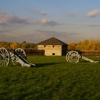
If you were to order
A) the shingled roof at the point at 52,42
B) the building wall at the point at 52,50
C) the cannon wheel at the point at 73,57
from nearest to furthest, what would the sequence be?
the cannon wheel at the point at 73,57
the building wall at the point at 52,50
the shingled roof at the point at 52,42

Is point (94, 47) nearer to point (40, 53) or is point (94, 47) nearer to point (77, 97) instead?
point (40, 53)

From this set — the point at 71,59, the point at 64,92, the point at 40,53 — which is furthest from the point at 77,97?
the point at 40,53

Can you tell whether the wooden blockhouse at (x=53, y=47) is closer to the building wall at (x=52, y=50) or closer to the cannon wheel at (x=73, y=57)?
the building wall at (x=52, y=50)

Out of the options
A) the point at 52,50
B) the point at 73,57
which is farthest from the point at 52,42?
the point at 73,57

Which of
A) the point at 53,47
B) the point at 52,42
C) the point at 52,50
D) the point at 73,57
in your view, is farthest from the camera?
the point at 52,42

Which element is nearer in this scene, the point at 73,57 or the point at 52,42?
the point at 73,57

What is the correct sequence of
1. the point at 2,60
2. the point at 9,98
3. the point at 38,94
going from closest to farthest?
1. the point at 9,98
2. the point at 38,94
3. the point at 2,60

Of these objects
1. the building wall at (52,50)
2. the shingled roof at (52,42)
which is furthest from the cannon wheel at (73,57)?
the shingled roof at (52,42)

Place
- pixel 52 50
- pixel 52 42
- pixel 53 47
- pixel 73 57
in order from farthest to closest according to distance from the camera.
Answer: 1. pixel 52 42
2. pixel 53 47
3. pixel 52 50
4. pixel 73 57

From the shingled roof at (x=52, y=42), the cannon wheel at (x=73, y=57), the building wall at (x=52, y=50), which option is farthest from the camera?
the shingled roof at (x=52, y=42)

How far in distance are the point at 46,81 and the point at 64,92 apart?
5.93 ft

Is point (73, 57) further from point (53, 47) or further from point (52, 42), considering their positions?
point (52, 42)

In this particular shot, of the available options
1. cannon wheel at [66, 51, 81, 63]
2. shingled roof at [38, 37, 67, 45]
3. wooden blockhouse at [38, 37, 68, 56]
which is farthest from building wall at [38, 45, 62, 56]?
cannon wheel at [66, 51, 81, 63]

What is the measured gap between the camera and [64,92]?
741 cm
